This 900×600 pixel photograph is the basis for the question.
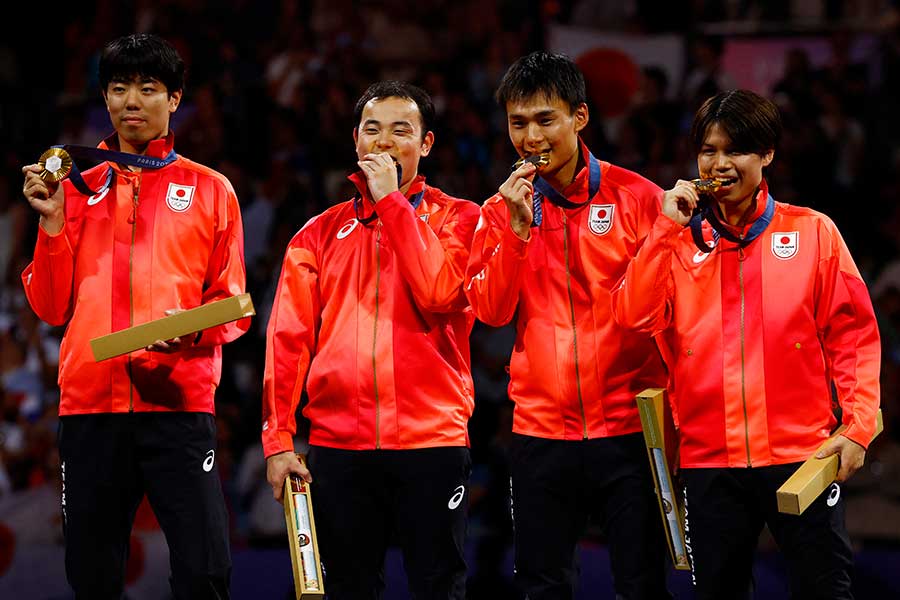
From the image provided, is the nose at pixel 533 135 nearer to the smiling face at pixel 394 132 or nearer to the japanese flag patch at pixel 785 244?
the smiling face at pixel 394 132

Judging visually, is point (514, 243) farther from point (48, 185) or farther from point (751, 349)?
point (48, 185)

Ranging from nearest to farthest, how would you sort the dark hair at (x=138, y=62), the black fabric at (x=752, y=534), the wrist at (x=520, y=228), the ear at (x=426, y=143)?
1. the black fabric at (x=752, y=534)
2. the wrist at (x=520, y=228)
3. the dark hair at (x=138, y=62)
4. the ear at (x=426, y=143)

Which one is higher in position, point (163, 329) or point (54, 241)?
point (54, 241)

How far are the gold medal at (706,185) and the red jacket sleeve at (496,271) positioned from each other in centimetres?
52

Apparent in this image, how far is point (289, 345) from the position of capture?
389cm

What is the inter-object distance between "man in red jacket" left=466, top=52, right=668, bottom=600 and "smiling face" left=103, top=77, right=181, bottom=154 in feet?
3.49

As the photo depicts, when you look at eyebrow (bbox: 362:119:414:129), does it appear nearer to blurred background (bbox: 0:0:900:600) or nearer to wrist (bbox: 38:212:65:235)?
wrist (bbox: 38:212:65:235)

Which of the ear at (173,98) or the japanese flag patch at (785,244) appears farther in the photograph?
the ear at (173,98)

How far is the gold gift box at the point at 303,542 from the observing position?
365 cm

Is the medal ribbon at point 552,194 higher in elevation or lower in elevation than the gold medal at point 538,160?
lower

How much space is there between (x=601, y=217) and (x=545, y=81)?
1.45 ft

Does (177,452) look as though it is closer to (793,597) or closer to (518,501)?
(518,501)

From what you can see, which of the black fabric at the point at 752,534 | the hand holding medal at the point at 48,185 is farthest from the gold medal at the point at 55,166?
the black fabric at the point at 752,534

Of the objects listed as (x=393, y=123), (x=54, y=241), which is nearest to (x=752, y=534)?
(x=393, y=123)
